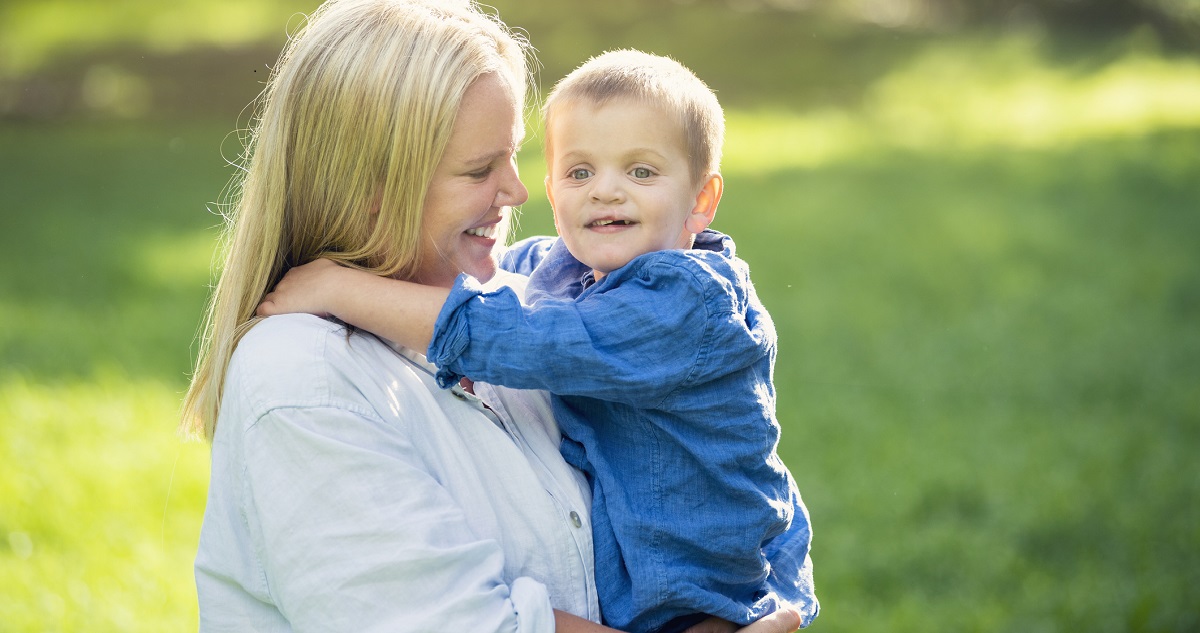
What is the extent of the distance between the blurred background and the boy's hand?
861 mm

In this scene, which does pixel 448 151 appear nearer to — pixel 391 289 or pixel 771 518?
pixel 391 289

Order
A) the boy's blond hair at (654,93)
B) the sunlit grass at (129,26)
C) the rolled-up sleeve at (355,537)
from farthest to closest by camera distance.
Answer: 1. the sunlit grass at (129,26)
2. the boy's blond hair at (654,93)
3. the rolled-up sleeve at (355,537)

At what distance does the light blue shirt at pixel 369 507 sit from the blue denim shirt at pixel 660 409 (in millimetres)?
114

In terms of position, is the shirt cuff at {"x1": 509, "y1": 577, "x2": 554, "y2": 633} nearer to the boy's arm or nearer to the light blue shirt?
the light blue shirt

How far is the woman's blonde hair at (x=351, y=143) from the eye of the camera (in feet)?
7.64

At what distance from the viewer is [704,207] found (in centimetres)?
271

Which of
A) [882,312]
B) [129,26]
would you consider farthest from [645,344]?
[129,26]

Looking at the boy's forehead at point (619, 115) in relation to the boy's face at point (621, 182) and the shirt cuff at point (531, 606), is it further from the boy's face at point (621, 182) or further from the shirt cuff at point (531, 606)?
the shirt cuff at point (531, 606)

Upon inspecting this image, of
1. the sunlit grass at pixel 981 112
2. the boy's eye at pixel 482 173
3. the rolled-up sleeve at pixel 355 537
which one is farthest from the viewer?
the sunlit grass at pixel 981 112

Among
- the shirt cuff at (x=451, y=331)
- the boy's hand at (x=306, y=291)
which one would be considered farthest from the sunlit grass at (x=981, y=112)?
the shirt cuff at (x=451, y=331)

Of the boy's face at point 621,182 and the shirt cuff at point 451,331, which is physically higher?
the boy's face at point 621,182

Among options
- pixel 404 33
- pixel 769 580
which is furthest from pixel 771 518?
pixel 404 33

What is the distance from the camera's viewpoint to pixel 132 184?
43.6ft

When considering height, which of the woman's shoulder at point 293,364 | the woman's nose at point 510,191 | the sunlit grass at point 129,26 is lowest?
the sunlit grass at point 129,26
